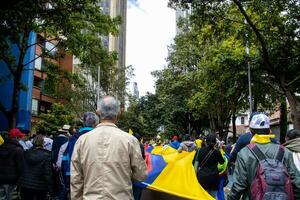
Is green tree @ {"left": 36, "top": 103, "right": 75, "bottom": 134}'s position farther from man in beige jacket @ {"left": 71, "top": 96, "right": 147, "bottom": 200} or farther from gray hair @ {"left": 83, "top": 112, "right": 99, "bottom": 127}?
man in beige jacket @ {"left": 71, "top": 96, "right": 147, "bottom": 200}

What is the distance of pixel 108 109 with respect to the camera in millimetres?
4340

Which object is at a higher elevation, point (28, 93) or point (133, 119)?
point (28, 93)

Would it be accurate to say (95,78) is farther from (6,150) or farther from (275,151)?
(275,151)

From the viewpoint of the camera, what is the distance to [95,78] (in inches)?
1918

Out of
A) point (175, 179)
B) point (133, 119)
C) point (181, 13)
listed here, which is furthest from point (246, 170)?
point (133, 119)

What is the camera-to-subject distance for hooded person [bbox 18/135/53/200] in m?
8.30

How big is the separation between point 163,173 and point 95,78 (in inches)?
1610

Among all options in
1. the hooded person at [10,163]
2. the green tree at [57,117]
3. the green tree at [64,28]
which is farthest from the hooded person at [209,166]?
the green tree at [57,117]

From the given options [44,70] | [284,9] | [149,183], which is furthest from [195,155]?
[44,70]

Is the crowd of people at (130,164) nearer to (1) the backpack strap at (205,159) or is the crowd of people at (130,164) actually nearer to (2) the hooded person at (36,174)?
(1) the backpack strap at (205,159)

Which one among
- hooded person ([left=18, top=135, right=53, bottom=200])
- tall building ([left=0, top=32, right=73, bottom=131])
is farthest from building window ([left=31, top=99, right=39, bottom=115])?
hooded person ([left=18, top=135, right=53, bottom=200])

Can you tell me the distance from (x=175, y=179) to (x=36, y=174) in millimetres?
2597

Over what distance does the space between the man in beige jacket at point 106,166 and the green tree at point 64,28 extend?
10118 mm

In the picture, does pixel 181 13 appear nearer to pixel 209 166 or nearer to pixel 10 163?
pixel 209 166
